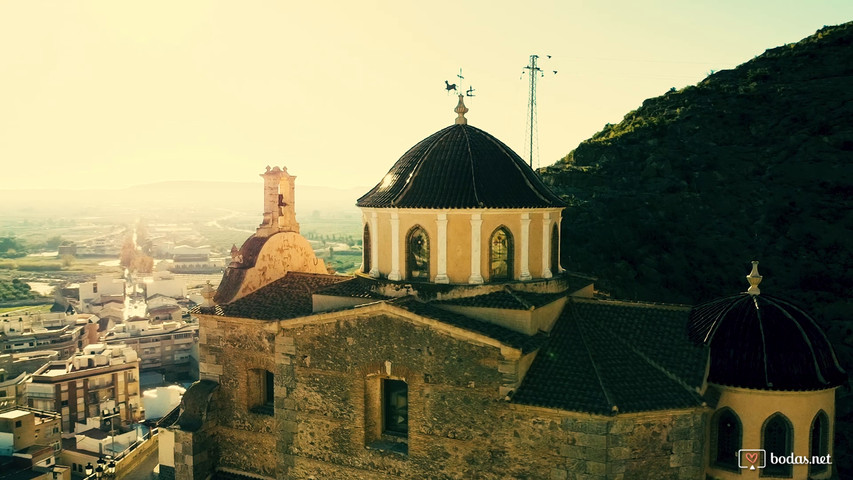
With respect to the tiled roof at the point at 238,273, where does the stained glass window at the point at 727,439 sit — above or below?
below

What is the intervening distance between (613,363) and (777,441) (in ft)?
13.2

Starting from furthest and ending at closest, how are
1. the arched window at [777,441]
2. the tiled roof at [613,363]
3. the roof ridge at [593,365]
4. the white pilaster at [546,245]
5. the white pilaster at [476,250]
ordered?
the white pilaster at [546,245]
the white pilaster at [476,250]
the arched window at [777,441]
the tiled roof at [613,363]
the roof ridge at [593,365]

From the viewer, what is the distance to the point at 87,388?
150 ft

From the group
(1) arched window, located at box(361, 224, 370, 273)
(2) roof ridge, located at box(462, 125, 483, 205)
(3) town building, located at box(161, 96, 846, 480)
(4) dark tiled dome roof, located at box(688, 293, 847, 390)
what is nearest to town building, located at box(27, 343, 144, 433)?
(3) town building, located at box(161, 96, 846, 480)

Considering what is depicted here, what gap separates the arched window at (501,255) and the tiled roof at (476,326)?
5.99ft

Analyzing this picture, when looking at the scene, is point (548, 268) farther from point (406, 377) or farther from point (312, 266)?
point (312, 266)

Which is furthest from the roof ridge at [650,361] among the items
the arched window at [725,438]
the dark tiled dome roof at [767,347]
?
the arched window at [725,438]

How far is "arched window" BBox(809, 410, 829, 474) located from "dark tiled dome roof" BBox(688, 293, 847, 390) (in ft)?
2.94

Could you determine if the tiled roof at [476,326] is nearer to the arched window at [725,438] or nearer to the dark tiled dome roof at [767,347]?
the dark tiled dome roof at [767,347]

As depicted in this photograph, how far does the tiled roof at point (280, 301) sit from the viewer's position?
18.6 m

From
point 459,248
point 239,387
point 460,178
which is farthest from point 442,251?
point 239,387

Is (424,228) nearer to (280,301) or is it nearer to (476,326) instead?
(476,326)

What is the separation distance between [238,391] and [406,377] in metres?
6.79

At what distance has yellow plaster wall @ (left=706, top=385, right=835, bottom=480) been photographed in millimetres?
14055
